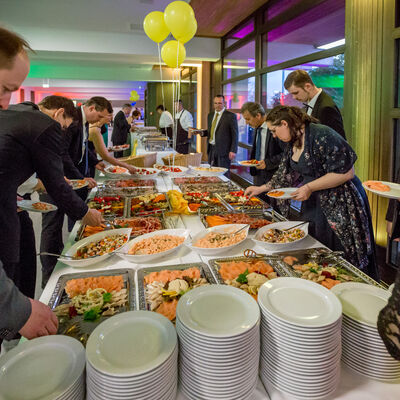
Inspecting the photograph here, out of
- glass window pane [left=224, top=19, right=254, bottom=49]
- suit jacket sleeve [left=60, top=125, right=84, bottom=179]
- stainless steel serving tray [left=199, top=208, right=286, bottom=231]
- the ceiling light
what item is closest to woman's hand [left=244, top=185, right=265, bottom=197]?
stainless steel serving tray [left=199, top=208, right=286, bottom=231]

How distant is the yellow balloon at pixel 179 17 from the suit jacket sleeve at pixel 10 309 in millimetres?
2918

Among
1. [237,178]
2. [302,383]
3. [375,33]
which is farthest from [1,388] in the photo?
[237,178]

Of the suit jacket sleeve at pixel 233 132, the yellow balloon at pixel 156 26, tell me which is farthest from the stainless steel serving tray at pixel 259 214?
the suit jacket sleeve at pixel 233 132

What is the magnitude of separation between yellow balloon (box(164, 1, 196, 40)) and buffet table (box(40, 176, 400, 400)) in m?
2.03

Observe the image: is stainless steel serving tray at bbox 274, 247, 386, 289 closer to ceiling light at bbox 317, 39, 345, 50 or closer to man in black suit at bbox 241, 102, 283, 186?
man in black suit at bbox 241, 102, 283, 186

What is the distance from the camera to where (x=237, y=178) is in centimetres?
618

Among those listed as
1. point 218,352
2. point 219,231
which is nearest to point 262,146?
point 219,231

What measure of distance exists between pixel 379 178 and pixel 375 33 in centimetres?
108

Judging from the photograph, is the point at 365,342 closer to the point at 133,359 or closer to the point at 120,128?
the point at 133,359

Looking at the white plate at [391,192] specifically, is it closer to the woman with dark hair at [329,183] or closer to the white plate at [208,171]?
the woman with dark hair at [329,183]

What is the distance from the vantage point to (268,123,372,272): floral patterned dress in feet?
5.32

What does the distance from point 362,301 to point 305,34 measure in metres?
3.64

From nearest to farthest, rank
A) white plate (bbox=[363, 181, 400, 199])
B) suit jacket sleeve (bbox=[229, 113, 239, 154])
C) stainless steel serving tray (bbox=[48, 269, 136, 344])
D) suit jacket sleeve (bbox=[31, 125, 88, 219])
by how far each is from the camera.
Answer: stainless steel serving tray (bbox=[48, 269, 136, 344]) → suit jacket sleeve (bbox=[31, 125, 88, 219]) → white plate (bbox=[363, 181, 400, 199]) → suit jacket sleeve (bbox=[229, 113, 239, 154])

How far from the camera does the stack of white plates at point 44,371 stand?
0.58 m
